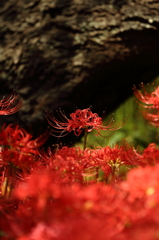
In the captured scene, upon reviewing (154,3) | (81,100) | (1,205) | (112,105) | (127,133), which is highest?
(1,205)

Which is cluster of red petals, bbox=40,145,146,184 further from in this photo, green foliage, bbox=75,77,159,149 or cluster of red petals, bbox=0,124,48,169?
green foliage, bbox=75,77,159,149

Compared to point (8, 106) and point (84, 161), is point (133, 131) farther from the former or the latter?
point (84, 161)

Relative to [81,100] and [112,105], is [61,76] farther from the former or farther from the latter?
[112,105]

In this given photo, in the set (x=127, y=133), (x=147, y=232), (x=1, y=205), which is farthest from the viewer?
(x=127, y=133)

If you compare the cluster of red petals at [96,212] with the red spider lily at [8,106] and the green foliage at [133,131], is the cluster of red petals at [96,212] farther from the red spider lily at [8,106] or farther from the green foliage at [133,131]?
the green foliage at [133,131]

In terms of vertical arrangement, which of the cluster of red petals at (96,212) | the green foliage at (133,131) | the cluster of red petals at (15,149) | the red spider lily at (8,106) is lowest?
the green foliage at (133,131)

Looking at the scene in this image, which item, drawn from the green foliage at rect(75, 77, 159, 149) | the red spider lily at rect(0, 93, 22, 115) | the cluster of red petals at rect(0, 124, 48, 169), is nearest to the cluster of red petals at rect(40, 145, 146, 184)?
the cluster of red petals at rect(0, 124, 48, 169)

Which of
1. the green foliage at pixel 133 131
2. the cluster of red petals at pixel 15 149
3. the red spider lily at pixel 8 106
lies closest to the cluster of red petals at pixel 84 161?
the cluster of red petals at pixel 15 149

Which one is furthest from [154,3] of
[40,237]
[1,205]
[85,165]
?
[40,237]
